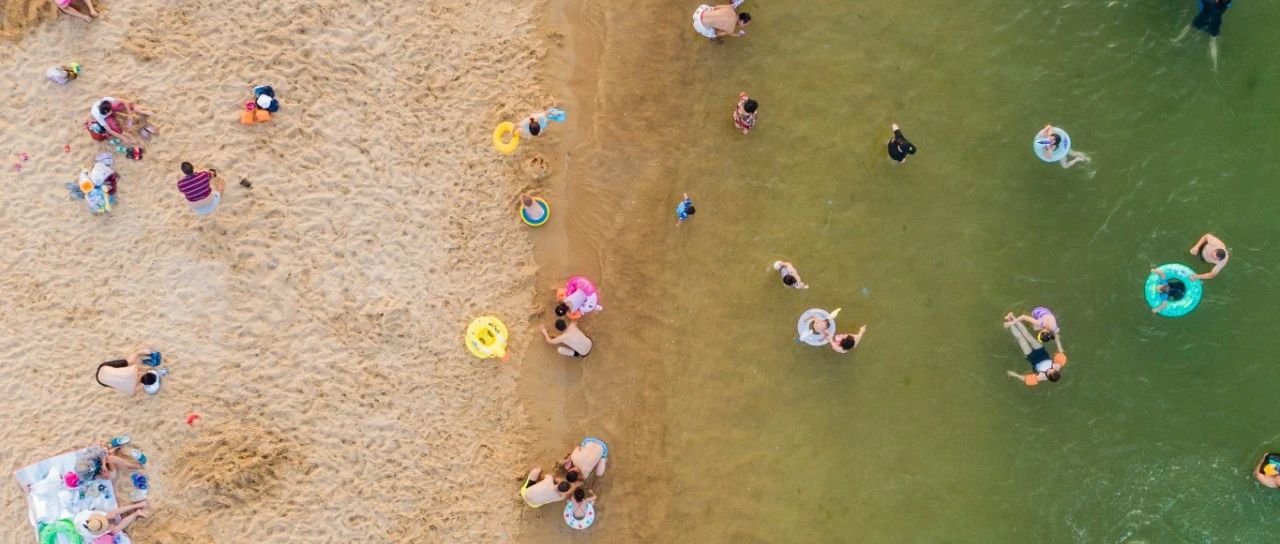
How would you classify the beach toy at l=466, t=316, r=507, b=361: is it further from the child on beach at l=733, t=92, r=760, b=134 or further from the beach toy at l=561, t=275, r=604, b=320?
the child on beach at l=733, t=92, r=760, b=134

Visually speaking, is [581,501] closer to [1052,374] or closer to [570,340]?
[570,340]

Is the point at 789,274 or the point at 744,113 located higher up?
the point at 744,113

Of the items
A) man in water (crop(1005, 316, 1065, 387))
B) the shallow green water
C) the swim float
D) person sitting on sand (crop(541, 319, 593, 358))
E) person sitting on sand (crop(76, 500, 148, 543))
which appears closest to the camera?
person sitting on sand (crop(76, 500, 148, 543))

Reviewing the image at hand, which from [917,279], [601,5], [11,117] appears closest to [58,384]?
[11,117]

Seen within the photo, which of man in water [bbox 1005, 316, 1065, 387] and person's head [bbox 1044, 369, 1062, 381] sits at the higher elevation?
man in water [bbox 1005, 316, 1065, 387]

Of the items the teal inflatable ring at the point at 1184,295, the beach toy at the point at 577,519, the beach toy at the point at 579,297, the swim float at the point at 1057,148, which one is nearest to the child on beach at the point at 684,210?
the beach toy at the point at 579,297

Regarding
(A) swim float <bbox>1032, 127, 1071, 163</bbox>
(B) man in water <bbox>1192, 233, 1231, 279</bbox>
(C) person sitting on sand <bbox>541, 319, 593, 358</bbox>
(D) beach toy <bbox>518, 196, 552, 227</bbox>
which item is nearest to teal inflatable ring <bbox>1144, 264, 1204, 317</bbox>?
(B) man in water <bbox>1192, 233, 1231, 279</bbox>

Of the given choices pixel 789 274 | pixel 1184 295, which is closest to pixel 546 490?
pixel 789 274

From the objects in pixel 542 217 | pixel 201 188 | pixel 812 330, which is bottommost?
pixel 812 330
